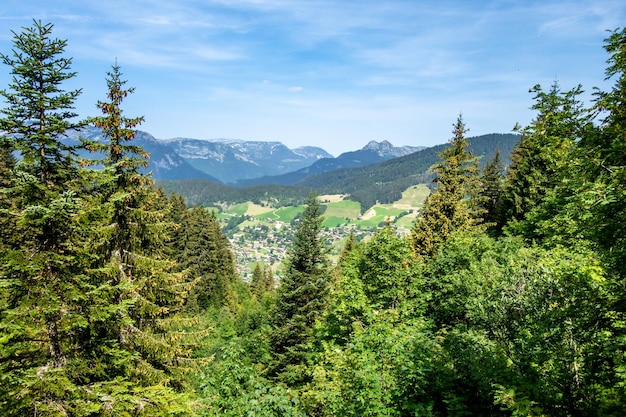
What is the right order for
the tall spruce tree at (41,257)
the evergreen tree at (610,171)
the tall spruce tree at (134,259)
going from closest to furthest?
1. the evergreen tree at (610,171)
2. the tall spruce tree at (41,257)
3. the tall spruce tree at (134,259)

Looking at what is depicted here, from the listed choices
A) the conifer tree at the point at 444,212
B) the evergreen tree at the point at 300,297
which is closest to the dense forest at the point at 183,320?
the evergreen tree at the point at 300,297

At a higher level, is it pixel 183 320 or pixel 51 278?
pixel 51 278

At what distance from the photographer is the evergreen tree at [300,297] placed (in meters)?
21.5

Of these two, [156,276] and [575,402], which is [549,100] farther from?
[156,276]

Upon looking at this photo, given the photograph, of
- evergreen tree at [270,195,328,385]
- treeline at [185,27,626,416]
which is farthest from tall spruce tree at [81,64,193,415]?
evergreen tree at [270,195,328,385]

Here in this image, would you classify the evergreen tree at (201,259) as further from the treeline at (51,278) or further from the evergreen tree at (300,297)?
the treeline at (51,278)

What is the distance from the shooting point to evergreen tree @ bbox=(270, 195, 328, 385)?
21.5 metres

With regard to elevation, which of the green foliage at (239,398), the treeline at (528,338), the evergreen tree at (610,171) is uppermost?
the evergreen tree at (610,171)

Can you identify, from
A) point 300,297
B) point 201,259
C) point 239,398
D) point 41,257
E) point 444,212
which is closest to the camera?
point 41,257

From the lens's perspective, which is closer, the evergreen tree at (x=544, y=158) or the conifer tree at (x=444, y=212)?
the evergreen tree at (x=544, y=158)

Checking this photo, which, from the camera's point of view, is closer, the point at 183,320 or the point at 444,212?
the point at 183,320

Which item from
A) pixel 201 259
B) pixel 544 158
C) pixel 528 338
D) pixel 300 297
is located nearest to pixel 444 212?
pixel 544 158

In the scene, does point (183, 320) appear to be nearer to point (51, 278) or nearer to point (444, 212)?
point (51, 278)

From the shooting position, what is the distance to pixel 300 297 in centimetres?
2272
